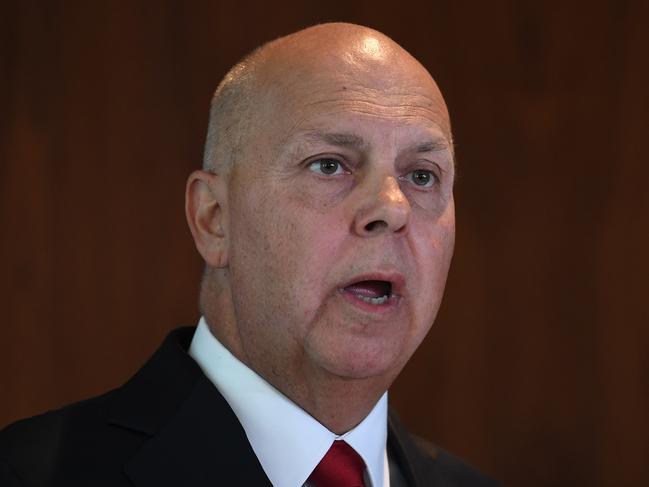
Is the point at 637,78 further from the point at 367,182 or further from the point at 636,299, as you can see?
the point at 367,182

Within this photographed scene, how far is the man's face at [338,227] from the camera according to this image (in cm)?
186

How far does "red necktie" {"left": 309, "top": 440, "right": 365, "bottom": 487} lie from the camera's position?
195cm

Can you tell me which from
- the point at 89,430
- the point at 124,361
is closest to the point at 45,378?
the point at 124,361

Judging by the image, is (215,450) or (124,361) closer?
(215,450)

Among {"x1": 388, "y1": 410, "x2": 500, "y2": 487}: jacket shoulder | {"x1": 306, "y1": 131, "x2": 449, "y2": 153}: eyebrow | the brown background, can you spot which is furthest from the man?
the brown background

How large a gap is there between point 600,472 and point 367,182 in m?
1.43

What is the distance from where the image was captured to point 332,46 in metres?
1.96

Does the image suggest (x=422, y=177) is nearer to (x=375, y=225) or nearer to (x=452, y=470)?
(x=375, y=225)

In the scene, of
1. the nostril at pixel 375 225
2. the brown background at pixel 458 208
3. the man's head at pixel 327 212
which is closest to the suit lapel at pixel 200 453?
the man's head at pixel 327 212

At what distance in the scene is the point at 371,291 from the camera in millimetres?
1890

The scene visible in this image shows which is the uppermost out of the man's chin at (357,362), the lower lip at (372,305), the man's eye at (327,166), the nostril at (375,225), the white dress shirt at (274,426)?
the man's eye at (327,166)

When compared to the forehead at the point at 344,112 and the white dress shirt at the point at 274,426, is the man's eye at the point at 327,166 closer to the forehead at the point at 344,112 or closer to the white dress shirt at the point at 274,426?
the forehead at the point at 344,112

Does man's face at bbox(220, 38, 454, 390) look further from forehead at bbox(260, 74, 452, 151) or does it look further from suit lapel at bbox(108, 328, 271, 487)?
suit lapel at bbox(108, 328, 271, 487)

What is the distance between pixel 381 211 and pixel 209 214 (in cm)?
33
